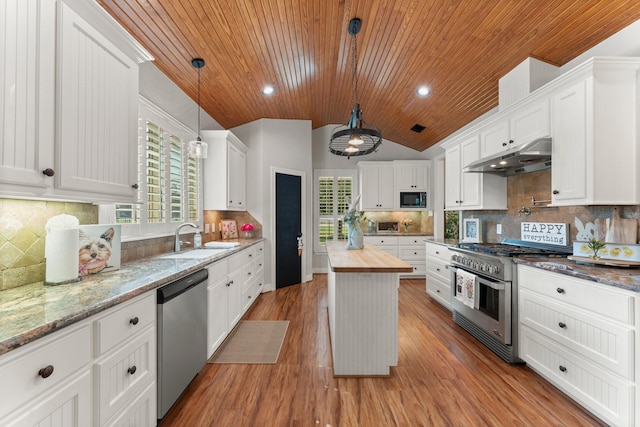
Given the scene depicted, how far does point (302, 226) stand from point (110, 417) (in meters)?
4.30

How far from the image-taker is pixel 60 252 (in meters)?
1.54

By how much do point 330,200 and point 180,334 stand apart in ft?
15.8

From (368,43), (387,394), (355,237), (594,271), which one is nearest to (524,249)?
(594,271)

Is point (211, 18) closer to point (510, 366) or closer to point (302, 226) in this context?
point (302, 226)

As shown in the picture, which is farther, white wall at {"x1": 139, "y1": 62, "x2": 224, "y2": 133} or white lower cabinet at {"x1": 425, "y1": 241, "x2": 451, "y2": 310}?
white lower cabinet at {"x1": 425, "y1": 241, "x2": 451, "y2": 310}

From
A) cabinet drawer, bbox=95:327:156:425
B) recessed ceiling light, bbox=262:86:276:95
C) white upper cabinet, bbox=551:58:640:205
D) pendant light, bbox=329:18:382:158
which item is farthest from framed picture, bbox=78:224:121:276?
white upper cabinet, bbox=551:58:640:205

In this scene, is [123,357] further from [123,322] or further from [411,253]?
[411,253]

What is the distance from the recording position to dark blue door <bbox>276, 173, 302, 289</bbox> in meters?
5.10

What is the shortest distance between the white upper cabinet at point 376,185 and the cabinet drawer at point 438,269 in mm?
1875

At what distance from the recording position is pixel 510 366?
2.50 meters

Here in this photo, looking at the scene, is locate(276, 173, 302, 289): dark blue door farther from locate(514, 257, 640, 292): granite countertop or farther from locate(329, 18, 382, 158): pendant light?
locate(514, 257, 640, 292): granite countertop

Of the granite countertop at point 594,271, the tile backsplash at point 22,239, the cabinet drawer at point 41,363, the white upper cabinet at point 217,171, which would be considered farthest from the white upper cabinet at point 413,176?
the cabinet drawer at point 41,363

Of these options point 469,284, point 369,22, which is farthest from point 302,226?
point 369,22

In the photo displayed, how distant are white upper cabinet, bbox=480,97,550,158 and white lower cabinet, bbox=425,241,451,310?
143cm
